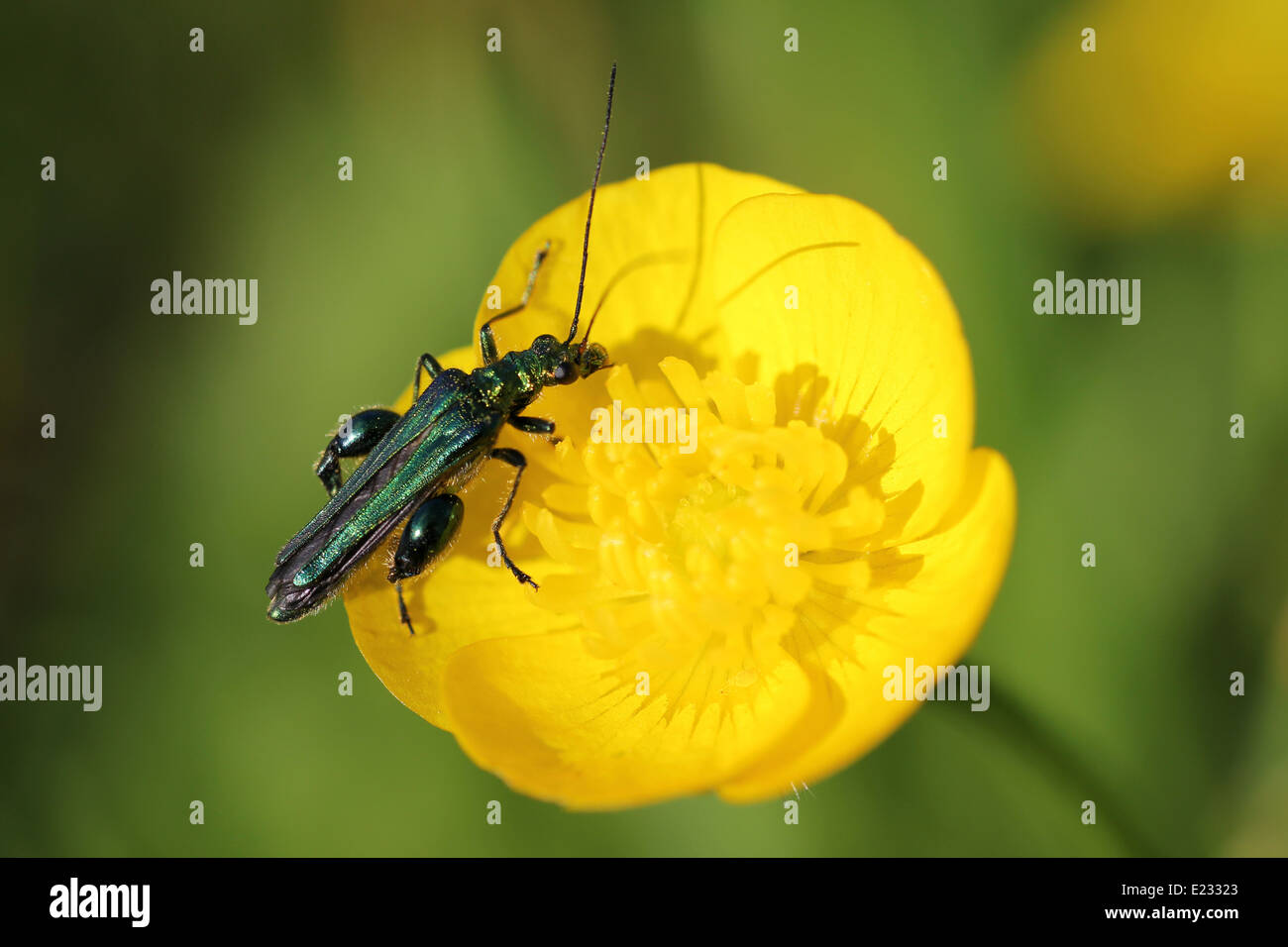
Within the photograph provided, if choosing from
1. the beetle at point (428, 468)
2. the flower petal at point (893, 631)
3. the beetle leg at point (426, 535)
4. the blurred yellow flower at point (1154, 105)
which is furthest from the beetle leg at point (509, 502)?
the blurred yellow flower at point (1154, 105)

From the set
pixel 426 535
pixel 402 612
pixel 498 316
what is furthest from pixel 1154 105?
pixel 402 612

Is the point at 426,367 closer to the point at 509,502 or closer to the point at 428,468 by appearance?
the point at 428,468

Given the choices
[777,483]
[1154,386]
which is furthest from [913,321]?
[1154,386]

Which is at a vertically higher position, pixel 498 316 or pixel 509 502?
pixel 498 316

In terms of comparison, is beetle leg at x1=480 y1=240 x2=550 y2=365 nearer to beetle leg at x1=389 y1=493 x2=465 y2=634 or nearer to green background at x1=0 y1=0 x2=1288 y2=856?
beetle leg at x1=389 y1=493 x2=465 y2=634

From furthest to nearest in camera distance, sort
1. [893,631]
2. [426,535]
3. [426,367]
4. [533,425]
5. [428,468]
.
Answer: [426,367] < [533,425] < [428,468] < [426,535] < [893,631]

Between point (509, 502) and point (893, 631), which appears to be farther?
point (509, 502)

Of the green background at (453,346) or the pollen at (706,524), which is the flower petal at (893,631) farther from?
the green background at (453,346)

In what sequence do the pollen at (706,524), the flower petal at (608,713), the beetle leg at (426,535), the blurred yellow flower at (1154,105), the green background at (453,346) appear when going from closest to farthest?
the flower petal at (608,713) → the pollen at (706,524) → the beetle leg at (426,535) → the green background at (453,346) → the blurred yellow flower at (1154,105)
